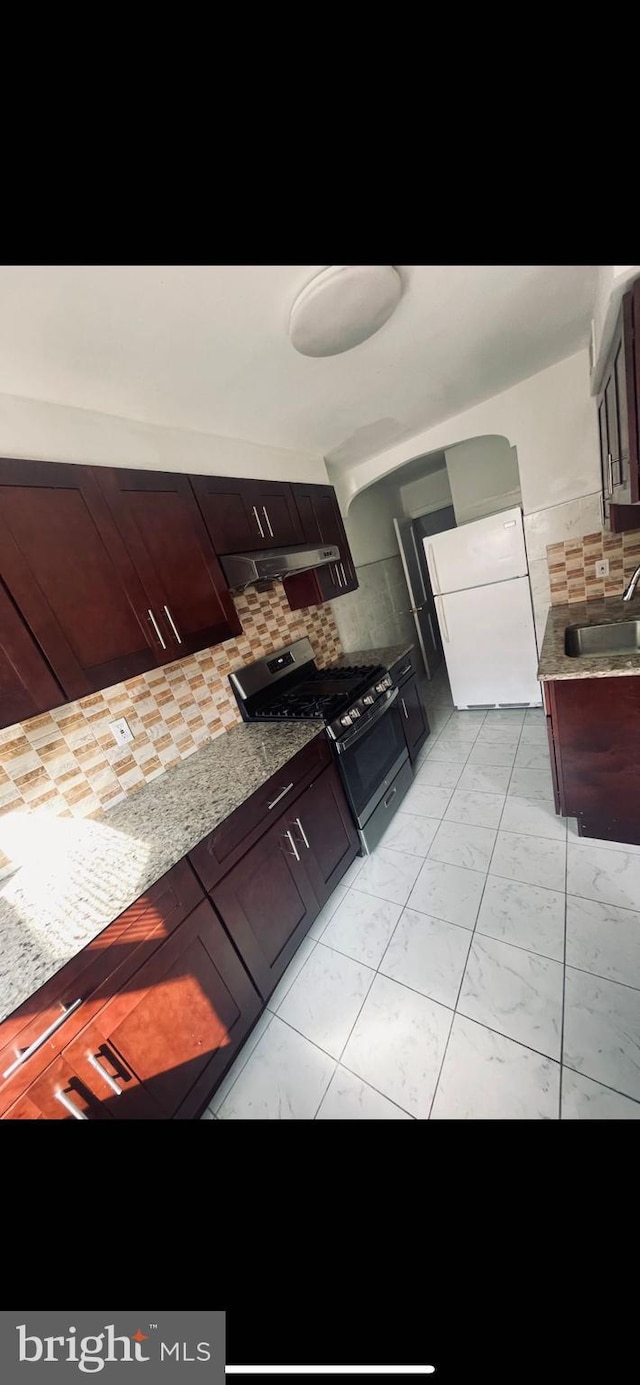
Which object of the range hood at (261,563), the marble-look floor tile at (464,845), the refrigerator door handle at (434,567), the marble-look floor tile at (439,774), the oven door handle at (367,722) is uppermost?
the range hood at (261,563)

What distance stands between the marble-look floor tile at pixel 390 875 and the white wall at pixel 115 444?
7.16ft

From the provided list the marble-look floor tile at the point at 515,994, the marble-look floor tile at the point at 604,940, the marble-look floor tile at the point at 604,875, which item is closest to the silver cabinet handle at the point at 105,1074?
the marble-look floor tile at the point at 515,994

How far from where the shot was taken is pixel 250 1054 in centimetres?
137

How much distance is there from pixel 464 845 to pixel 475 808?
31 centimetres

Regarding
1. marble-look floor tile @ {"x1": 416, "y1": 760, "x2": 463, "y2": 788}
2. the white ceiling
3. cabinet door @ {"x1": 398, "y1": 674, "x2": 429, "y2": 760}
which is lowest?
marble-look floor tile @ {"x1": 416, "y1": 760, "x2": 463, "y2": 788}

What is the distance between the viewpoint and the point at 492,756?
2.64 meters

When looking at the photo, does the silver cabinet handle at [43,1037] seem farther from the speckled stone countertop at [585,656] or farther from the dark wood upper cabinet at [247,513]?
the speckled stone countertop at [585,656]

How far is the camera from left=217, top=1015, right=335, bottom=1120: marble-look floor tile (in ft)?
3.88

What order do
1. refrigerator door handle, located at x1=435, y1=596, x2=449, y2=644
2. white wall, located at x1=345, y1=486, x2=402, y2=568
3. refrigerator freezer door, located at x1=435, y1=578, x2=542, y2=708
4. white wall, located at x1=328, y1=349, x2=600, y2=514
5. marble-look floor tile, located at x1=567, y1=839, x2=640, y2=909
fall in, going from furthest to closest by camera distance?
white wall, located at x1=345, y1=486, x2=402, y2=568, refrigerator door handle, located at x1=435, y1=596, x2=449, y2=644, refrigerator freezer door, located at x1=435, y1=578, x2=542, y2=708, white wall, located at x1=328, y1=349, x2=600, y2=514, marble-look floor tile, located at x1=567, y1=839, x2=640, y2=909

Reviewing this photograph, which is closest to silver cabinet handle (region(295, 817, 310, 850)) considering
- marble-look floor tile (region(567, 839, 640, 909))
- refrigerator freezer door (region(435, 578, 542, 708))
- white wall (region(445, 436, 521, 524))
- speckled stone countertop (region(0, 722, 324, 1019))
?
speckled stone countertop (region(0, 722, 324, 1019))

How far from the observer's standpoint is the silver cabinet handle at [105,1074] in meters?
0.90

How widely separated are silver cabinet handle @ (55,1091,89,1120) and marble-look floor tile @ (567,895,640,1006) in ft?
5.03

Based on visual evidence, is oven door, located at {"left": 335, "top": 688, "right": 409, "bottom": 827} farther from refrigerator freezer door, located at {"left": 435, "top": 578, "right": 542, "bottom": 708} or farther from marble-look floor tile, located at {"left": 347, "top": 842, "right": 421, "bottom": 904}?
refrigerator freezer door, located at {"left": 435, "top": 578, "right": 542, "bottom": 708}

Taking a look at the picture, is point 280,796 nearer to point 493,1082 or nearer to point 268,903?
point 268,903
